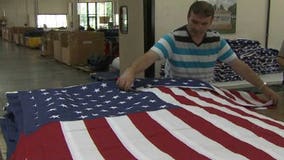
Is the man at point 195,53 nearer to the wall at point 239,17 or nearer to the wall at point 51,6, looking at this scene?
the wall at point 239,17

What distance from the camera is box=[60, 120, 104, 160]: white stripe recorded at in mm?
1257

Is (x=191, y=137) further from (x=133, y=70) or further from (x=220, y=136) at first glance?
(x=133, y=70)

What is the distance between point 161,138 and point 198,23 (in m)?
1.08

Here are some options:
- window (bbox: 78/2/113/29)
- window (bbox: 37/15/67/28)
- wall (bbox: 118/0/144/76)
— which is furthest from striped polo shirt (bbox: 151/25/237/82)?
window (bbox: 37/15/67/28)

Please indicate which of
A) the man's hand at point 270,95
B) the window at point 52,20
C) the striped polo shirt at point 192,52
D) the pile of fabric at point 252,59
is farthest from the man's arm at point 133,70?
the window at point 52,20

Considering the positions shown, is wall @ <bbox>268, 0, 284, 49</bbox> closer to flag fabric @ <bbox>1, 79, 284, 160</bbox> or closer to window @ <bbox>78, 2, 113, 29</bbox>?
flag fabric @ <bbox>1, 79, 284, 160</bbox>

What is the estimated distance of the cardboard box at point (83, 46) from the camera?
10039mm

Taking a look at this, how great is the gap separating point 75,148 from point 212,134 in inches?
20.1

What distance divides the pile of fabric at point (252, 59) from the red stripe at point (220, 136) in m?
2.21

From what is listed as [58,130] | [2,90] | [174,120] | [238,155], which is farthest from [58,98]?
[2,90]

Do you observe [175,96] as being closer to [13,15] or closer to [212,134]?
[212,134]

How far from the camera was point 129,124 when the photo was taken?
5.15 ft

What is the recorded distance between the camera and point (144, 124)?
1567 mm

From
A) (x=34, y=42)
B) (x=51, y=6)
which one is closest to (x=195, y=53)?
(x=34, y=42)
